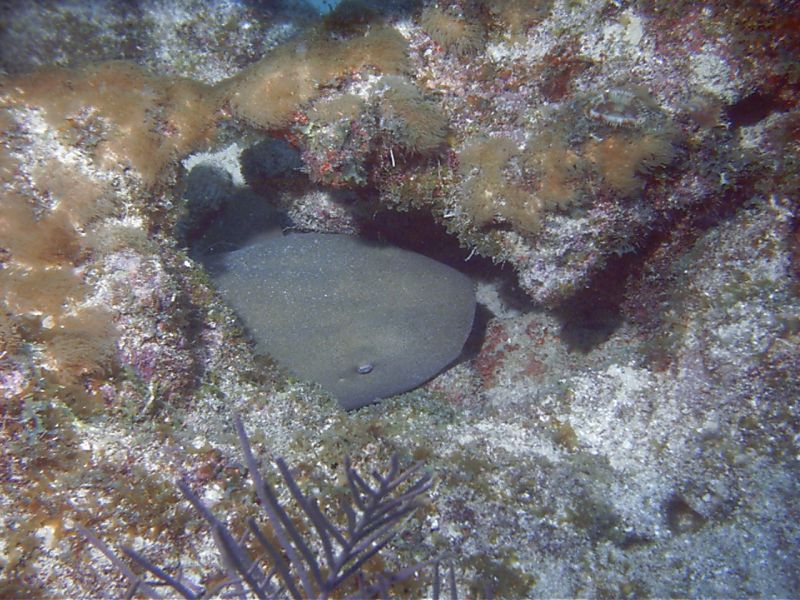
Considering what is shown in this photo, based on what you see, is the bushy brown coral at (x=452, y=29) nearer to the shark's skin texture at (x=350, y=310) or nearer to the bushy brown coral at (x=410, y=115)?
the bushy brown coral at (x=410, y=115)

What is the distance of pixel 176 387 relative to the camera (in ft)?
11.7

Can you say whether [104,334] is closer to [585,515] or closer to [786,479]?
[585,515]

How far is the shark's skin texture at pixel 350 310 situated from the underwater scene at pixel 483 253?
0.10m

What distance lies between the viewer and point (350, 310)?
4.96 meters

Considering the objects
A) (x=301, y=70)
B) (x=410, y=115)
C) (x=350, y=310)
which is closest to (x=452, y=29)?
(x=410, y=115)

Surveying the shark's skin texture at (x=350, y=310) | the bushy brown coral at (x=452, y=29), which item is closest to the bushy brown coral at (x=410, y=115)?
the bushy brown coral at (x=452, y=29)

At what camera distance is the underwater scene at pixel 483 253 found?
3027 millimetres

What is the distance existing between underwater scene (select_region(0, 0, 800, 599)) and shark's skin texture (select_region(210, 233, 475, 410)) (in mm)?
96

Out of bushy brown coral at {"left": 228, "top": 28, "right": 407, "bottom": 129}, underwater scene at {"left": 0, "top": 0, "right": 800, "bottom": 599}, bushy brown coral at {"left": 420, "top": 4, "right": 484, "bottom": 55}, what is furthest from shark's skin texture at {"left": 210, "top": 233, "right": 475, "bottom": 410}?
bushy brown coral at {"left": 420, "top": 4, "right": 484, "bottom": 55}

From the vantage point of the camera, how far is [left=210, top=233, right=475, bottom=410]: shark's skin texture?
4.77m

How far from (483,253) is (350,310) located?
158 centimetres

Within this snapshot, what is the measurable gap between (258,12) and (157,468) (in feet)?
18.5

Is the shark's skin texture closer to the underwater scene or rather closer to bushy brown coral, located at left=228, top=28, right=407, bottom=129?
the underwater scene

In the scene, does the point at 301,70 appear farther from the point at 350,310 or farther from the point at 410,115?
the point at 350,310
